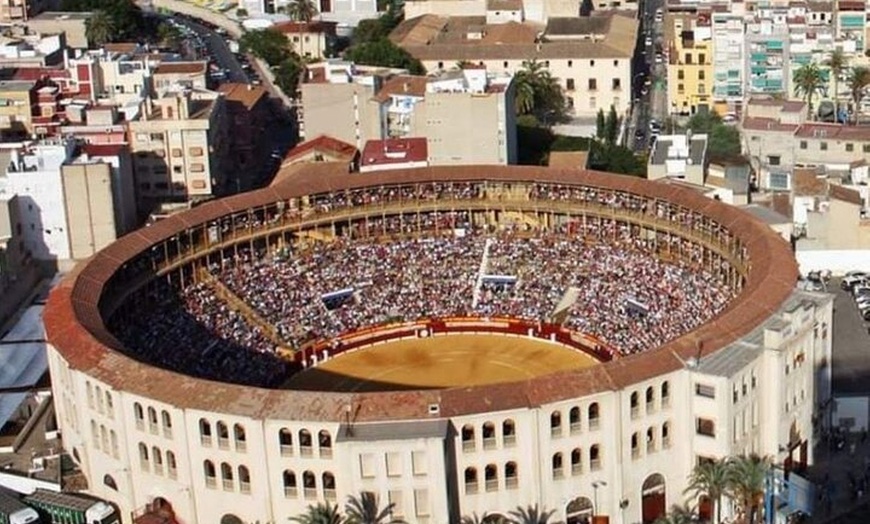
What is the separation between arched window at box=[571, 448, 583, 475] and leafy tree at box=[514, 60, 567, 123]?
232 feet

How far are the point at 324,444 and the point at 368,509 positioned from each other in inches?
126

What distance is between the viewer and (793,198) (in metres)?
99.8

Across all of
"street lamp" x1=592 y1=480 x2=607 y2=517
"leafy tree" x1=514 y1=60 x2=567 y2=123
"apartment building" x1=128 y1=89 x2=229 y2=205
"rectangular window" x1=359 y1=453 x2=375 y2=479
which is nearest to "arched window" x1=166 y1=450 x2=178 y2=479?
"rectangular window" x1=359 y1=453 x2=375 y2=479

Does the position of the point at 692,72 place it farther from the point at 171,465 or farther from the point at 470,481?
the point at 171,465

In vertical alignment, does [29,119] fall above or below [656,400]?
above

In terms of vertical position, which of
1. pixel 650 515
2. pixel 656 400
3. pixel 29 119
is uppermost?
pixel 29 119

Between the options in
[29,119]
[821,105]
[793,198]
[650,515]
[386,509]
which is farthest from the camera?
[821,105]

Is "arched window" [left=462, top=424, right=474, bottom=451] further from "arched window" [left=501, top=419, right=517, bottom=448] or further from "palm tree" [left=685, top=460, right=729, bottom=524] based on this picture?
"palm tree" [left=685, top=460, right=729, bottom=524]

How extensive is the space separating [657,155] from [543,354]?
23.8 m

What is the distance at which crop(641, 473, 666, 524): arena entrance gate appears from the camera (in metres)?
65.0

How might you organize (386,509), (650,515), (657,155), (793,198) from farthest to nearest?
1. (657,155)
2. (793,198)
3. (650,515)
4. (386,509)

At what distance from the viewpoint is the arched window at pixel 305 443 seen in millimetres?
60694

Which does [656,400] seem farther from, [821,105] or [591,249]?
[821,105]

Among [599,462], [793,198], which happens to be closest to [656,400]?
[599,462]
